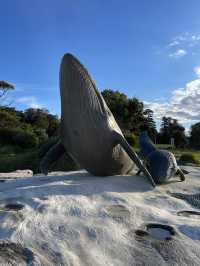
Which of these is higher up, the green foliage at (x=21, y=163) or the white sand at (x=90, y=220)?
the green foliage at (x=21, y=163)

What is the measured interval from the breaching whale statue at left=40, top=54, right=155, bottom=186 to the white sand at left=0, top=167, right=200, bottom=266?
0.74 m

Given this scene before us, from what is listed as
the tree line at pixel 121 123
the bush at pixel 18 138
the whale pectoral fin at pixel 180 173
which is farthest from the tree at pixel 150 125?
the whale pectoral fin at pixel 180 173

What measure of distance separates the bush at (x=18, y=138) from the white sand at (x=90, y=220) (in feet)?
63.4

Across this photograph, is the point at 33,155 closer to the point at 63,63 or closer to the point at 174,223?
the point at 63,63

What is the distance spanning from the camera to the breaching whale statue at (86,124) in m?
6.67

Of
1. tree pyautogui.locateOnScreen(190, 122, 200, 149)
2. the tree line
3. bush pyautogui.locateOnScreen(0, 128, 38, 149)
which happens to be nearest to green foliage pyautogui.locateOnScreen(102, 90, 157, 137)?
the tree line

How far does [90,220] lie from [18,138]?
74.9ft

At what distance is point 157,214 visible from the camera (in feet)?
15.1

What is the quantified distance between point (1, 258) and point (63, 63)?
438cm

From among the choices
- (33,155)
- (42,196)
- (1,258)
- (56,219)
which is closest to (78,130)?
(42,196)

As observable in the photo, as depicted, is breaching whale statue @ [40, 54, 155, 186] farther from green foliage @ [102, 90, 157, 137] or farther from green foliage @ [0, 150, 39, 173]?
green foliage @ [102, 90, 157, 137]

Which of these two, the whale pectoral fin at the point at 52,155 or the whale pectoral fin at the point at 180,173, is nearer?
the whale pectoral fin at the point at 180,173

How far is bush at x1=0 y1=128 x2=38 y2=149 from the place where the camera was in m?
25.1

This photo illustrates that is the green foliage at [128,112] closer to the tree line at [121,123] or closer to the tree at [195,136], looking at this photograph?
the tree line at [121,123]
